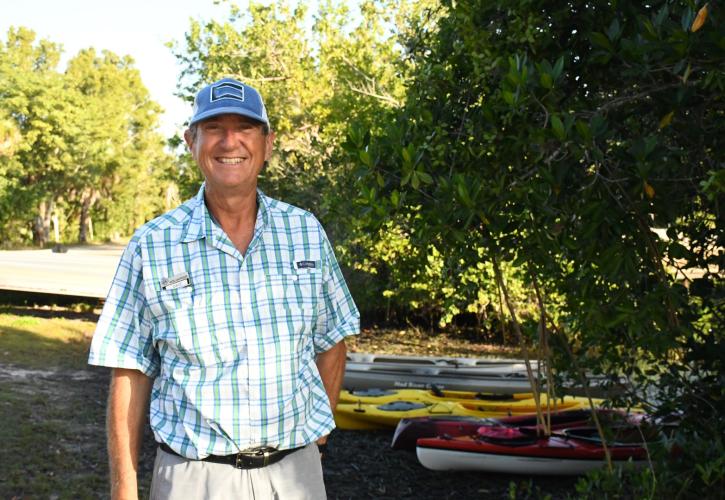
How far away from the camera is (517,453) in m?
7.89

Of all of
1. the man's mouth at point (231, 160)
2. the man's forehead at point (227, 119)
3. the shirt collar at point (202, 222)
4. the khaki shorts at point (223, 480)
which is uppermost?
the man's forehead at point (227, 119)

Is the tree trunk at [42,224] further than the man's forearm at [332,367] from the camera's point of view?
Yes

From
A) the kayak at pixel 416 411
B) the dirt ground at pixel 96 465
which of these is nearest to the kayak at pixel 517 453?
the dirt ground at pixel 96 465

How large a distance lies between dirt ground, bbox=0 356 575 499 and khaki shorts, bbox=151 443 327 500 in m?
4.54

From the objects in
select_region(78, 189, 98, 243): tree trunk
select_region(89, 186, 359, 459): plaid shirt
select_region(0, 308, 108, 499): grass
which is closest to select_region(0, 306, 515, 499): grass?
select_region(0, 308, 108, 499): grass

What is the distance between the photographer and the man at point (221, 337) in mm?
2508

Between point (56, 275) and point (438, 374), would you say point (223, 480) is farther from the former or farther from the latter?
point (56, 275)

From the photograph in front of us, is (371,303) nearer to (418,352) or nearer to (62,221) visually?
(418,352)

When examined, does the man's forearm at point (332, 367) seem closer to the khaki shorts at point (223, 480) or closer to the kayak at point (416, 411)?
the khaki shorts at point (223, 480)

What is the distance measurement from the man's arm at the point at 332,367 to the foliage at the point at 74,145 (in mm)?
36173

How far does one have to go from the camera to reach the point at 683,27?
3246mm

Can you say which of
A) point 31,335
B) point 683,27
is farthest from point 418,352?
point 683,27

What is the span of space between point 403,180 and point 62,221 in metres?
53.1

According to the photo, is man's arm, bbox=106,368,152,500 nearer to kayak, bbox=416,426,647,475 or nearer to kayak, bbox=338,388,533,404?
kayak, bbox=416,426,647,475
